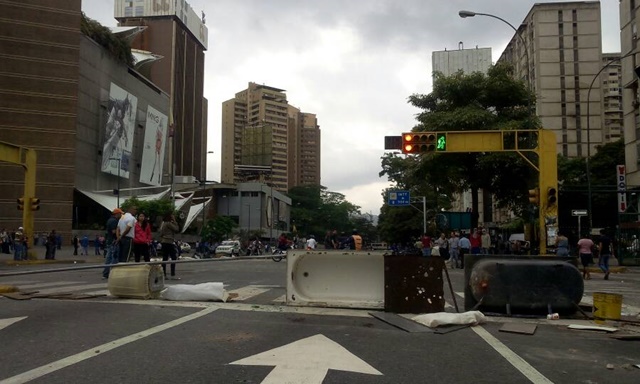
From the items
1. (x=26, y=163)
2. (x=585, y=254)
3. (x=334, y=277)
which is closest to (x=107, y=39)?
(x=26, y=163)

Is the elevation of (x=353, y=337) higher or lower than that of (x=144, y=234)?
lower

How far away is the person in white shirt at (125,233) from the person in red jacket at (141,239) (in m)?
0.17

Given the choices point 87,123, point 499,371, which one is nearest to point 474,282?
point 499,371

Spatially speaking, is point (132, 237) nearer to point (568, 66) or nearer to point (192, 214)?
point (192, 214)

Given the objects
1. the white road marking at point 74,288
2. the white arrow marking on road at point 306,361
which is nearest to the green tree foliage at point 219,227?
the white road marking at point 74,288

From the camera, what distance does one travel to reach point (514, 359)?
18.5 ft

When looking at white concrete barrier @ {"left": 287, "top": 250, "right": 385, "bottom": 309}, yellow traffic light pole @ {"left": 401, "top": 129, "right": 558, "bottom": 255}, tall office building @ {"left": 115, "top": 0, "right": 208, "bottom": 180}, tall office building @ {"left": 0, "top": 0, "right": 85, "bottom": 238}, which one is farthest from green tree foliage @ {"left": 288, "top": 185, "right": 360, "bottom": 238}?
white concrete barrier @ {"left": 287, "top": 250, "right": 385, "bottom": 309}

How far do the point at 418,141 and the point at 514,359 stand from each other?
13982 millimetres

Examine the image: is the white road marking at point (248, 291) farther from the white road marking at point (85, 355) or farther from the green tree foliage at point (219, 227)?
the green tree foliage at point (219, 227)

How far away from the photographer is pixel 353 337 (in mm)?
6570

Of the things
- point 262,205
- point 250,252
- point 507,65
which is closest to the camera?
point 507,65

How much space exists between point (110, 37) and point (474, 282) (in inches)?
2880

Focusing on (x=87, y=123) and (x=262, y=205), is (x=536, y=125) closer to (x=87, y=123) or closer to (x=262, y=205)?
(x=87, y=123)

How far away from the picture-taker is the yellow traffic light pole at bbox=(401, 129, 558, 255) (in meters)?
19.1
